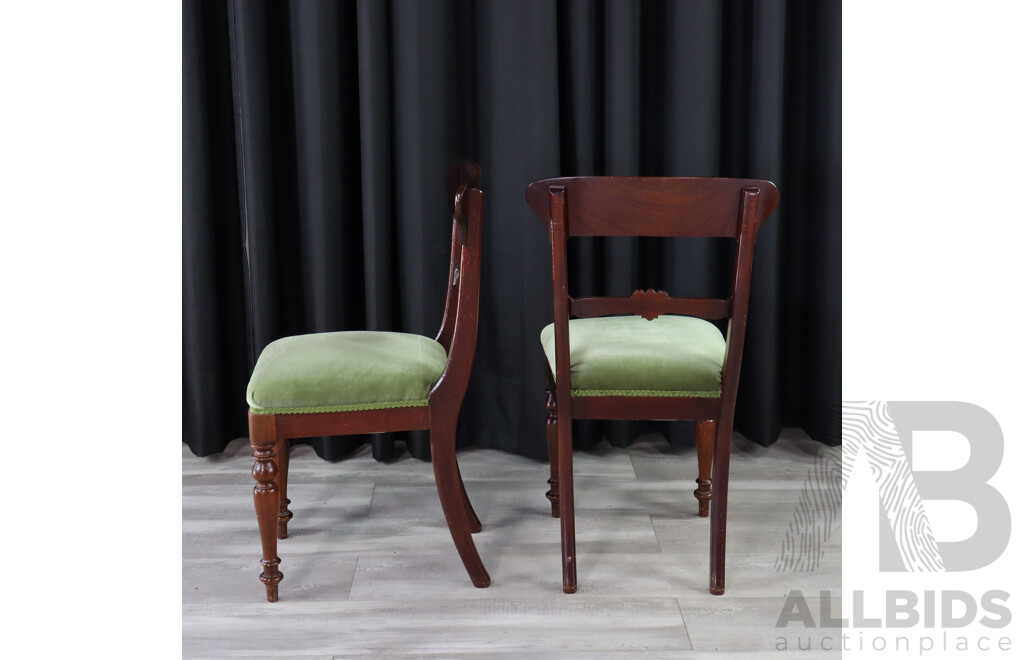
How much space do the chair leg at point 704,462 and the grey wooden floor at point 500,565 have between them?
0.18 feet

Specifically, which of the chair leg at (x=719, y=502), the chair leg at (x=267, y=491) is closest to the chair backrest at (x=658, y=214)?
the chair leg at (x=719, y=502)

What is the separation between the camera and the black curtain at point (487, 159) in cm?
226

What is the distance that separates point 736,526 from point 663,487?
0.27 meters

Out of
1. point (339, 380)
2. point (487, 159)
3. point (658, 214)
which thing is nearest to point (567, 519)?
point (339, 380)

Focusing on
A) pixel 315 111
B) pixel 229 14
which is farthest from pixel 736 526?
pixel 229 14

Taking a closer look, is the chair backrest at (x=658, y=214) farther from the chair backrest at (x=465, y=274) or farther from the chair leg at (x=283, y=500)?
the chair leg at (x=283, y=500)

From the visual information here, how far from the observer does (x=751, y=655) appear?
1.52 meters

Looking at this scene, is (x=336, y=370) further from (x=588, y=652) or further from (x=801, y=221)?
(x=801, y=221)

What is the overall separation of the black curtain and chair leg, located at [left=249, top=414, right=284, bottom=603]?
726 mm

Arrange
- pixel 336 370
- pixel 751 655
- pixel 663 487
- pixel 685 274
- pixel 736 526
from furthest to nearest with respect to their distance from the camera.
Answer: pixel 685 274, pixel 663 487, pixel 736 526, pixel 336 370, pixel 751 655

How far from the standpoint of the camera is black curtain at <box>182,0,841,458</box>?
2256 millimetres

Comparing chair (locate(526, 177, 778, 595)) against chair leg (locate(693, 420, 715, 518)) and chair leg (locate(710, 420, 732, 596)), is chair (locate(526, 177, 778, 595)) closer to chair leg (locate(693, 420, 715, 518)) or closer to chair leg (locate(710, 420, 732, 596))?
chair leg (locate(710, 420, 732, 596))

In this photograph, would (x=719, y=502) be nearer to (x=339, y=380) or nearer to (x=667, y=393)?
(x=667, y=393)

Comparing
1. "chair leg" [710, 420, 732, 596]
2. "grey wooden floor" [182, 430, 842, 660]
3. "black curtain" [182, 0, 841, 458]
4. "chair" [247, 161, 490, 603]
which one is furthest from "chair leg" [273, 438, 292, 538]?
"chair leg" [710, 420, 732, 596]
